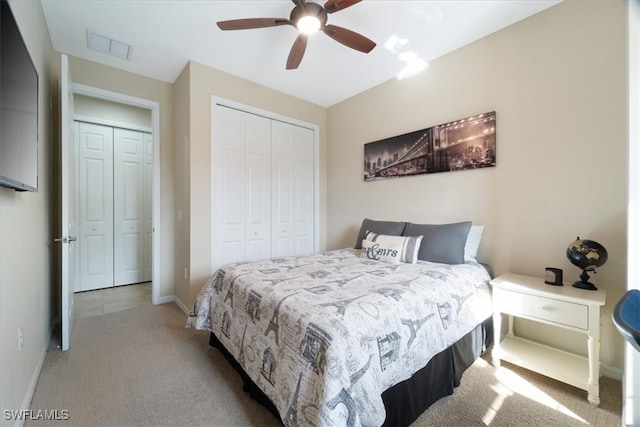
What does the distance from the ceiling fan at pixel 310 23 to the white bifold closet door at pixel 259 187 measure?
130cm

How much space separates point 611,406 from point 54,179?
4740 millimetres

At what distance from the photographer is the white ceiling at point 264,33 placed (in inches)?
81.2

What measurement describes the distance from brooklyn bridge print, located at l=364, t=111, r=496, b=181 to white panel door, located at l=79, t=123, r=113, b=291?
380 centimetres

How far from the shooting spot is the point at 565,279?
1971 mm

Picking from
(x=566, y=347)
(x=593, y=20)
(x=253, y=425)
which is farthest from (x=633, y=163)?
(x=253, y=425)

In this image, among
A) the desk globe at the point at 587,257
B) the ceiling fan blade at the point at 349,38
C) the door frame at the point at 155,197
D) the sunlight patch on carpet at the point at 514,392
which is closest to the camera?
the sunlight patch on carpet at the point at 514,392

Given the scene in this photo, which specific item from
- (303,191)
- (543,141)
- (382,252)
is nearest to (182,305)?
(303,191)

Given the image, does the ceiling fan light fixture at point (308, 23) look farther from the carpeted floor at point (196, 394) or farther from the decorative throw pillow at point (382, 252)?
the carpeted floor at point (196, 394)

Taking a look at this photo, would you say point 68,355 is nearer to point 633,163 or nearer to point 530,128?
point 633,163

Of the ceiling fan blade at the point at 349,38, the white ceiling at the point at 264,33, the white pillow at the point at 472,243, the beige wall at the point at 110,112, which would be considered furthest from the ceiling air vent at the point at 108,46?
the white pillow at the point at 472,243

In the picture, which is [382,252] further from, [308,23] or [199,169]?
[199,169]

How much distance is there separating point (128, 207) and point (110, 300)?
1.41 m

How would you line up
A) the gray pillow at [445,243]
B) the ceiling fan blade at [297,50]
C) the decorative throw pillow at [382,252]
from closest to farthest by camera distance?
the ceiling fan blade at [297,50] → the gray pillow at [445,243] → the decorative throw pillow at [382,252]

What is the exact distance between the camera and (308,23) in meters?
1.87
